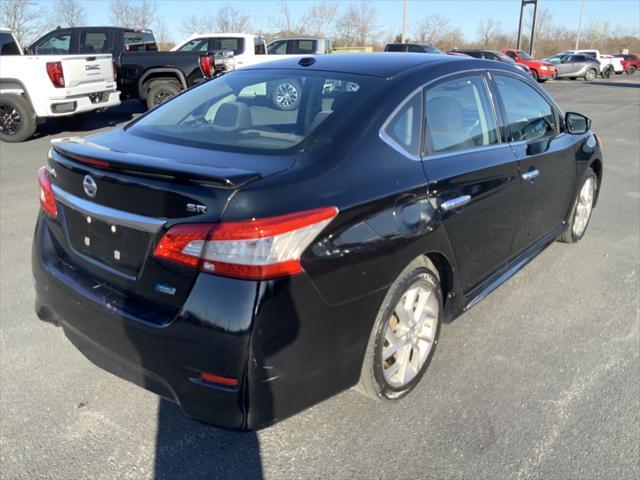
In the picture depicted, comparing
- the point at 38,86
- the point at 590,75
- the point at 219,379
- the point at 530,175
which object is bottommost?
the point at 590,75

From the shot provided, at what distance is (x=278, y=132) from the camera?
2.77 meters

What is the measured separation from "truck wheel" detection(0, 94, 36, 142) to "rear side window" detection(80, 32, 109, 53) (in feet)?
14.4

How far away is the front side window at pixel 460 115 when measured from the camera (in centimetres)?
299

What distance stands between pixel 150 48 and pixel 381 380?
15.2 m

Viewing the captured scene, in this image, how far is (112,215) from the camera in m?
2.30

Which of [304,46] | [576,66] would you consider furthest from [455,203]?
[576,66]

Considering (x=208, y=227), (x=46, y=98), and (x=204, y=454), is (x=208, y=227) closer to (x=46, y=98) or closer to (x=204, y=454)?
(x=204, y=454)

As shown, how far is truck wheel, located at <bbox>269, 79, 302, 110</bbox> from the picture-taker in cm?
311

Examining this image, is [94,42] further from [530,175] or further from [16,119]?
[530,175]

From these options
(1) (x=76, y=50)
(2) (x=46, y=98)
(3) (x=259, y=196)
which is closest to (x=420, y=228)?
(3) (x=259, y=196)

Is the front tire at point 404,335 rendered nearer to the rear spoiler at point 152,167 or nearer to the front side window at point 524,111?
the rear spoiler at point 152,167

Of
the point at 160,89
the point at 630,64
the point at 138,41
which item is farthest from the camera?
the point at 630,64

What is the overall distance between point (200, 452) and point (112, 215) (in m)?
1.13

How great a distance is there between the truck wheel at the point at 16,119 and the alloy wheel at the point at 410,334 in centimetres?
960
